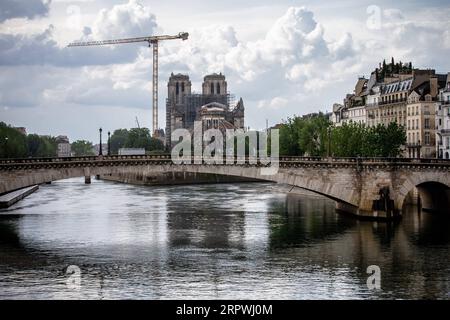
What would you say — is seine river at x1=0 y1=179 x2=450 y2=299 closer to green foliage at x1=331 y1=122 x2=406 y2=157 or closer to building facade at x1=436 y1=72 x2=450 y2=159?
green foliage at x1=331 y1=122 x2=406 y2=157

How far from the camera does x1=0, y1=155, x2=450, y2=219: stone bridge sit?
198 feet

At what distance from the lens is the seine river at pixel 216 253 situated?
3744cm

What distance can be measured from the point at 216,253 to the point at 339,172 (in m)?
18.6

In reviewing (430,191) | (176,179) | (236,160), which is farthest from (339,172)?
(176,179)

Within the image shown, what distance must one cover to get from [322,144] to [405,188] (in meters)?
29.6

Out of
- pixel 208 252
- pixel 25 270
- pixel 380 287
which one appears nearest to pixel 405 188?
pixel 208 252

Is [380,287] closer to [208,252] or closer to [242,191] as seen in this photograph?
[208,252]

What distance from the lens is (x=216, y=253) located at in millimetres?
46156

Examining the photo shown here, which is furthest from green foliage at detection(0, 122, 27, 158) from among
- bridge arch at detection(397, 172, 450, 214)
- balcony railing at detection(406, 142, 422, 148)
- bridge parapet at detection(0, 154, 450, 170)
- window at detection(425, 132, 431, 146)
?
bridge arch at detection(397, 172, 450, 214)

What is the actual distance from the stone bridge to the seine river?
1.83m
